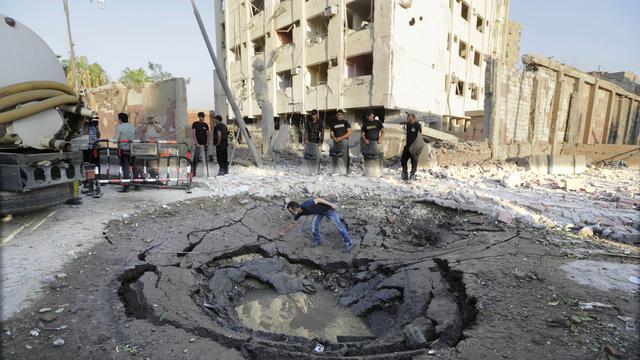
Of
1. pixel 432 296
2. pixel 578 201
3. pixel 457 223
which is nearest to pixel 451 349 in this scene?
pixel 432 296

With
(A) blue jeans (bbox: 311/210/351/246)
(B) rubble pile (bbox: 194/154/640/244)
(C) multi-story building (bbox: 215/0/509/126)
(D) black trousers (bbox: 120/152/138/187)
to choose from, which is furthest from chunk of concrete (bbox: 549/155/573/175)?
(D) black trousers (bbox: 120/152/138/187)

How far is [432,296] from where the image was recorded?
334 centimetres

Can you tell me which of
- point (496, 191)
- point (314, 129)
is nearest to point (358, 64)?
point (314, 129)

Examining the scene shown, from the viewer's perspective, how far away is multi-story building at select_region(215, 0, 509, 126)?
15930mm

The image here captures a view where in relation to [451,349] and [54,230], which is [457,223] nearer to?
[451,349]

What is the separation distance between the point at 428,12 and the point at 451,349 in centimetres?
1861

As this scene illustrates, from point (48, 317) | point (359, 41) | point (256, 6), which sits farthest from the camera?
point (256, 6)

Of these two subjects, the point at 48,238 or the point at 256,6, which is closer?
the point at 48,238

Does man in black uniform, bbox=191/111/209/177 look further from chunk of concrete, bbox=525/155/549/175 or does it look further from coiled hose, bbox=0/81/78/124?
chunk of concrete, bbox=525/155/549/175

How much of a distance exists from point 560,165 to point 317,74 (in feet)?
47.1

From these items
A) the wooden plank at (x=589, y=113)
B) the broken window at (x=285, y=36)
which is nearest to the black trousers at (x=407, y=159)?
the wooden plank at (x=589, y=113)

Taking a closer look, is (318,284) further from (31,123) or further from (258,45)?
(258,45)

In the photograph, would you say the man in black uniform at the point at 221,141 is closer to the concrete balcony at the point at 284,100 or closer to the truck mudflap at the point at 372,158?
the truck mudflap at the point at 372,158

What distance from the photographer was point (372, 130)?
781cm
